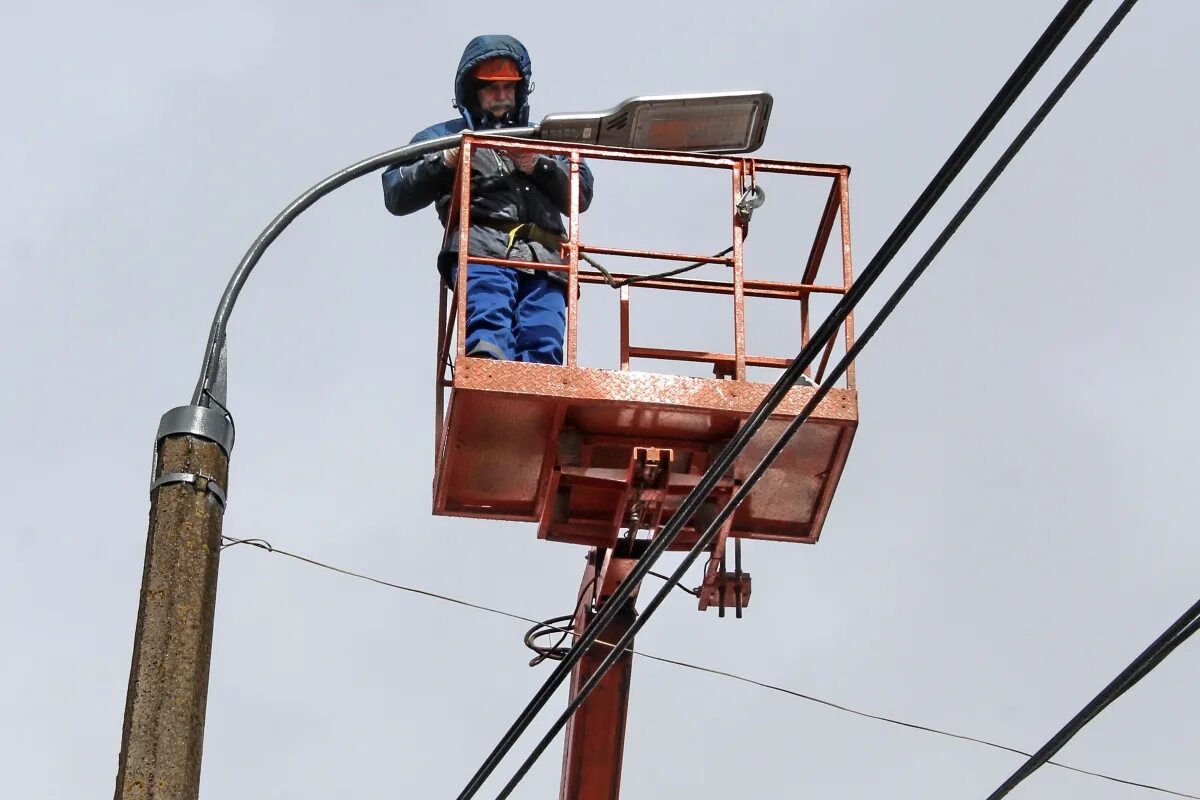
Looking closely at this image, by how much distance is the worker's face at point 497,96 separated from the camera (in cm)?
1156

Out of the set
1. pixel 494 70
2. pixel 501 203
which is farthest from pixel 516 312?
pixel 494 70

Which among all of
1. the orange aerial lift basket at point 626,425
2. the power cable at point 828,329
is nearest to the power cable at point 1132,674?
the power cable at point 828,329

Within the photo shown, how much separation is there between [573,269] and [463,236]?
1.98 feet

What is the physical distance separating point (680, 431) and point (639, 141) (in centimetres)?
158

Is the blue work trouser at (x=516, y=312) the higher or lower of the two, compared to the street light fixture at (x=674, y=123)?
lower

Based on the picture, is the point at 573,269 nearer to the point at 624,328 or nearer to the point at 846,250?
the point at 624,328

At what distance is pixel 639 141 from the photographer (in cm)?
1036

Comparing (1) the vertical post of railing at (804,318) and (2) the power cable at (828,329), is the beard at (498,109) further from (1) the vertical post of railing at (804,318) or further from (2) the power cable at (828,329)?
(2) the power cable at (828,329)

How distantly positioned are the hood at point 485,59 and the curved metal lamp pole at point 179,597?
15.3 feet

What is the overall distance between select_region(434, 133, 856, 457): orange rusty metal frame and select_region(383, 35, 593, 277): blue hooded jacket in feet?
0.62

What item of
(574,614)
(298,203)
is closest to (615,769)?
(574,614)

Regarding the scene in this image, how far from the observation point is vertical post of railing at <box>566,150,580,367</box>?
31.9ft

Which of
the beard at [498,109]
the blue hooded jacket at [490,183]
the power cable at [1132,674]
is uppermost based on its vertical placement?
the beard at [498,109]

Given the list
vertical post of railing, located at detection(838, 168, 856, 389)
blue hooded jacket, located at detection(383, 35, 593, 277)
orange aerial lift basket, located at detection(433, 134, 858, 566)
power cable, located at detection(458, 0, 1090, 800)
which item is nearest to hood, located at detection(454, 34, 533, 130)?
blue hooded jacket, located at detection(383, 35, 593, 277)
